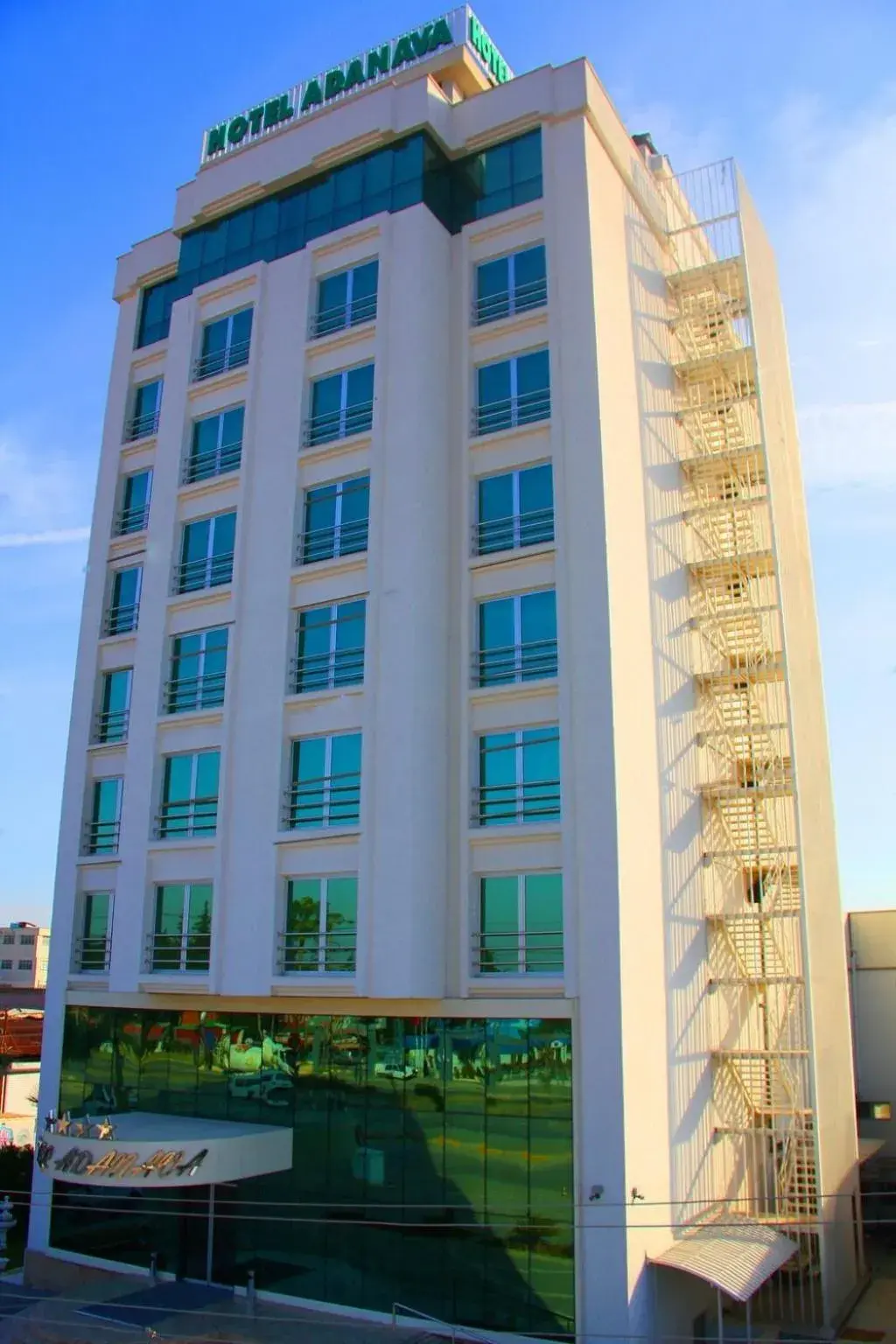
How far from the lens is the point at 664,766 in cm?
2309

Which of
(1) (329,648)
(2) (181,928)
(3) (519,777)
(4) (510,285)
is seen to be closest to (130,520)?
(1) (329,648)

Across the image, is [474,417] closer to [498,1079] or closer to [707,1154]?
[498,1079]

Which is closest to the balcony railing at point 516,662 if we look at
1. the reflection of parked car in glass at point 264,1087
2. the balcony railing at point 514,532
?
the balcony railing at point 514,532

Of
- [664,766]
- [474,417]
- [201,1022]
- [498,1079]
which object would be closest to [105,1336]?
Answer: [201,1022]

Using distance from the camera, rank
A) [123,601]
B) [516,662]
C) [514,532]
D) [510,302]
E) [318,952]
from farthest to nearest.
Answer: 1. [123,601]
2. [510,302]
3. [514,532]
4. [516,662]
5. [318,952]

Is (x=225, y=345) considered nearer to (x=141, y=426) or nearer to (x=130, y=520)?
(x=141, y=426)

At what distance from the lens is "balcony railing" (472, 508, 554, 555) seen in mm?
22766

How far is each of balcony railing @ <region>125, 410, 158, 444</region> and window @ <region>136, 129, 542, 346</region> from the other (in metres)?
3.62

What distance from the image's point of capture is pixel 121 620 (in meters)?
28.3

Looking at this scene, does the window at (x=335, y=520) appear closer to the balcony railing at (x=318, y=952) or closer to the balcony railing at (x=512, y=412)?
the balcony railing at (x=512, y=412)

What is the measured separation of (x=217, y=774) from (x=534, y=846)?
8.08 meters

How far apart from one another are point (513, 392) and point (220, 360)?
8.63 metres

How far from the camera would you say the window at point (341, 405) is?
24938mm

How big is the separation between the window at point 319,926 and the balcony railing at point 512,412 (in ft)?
35.0
